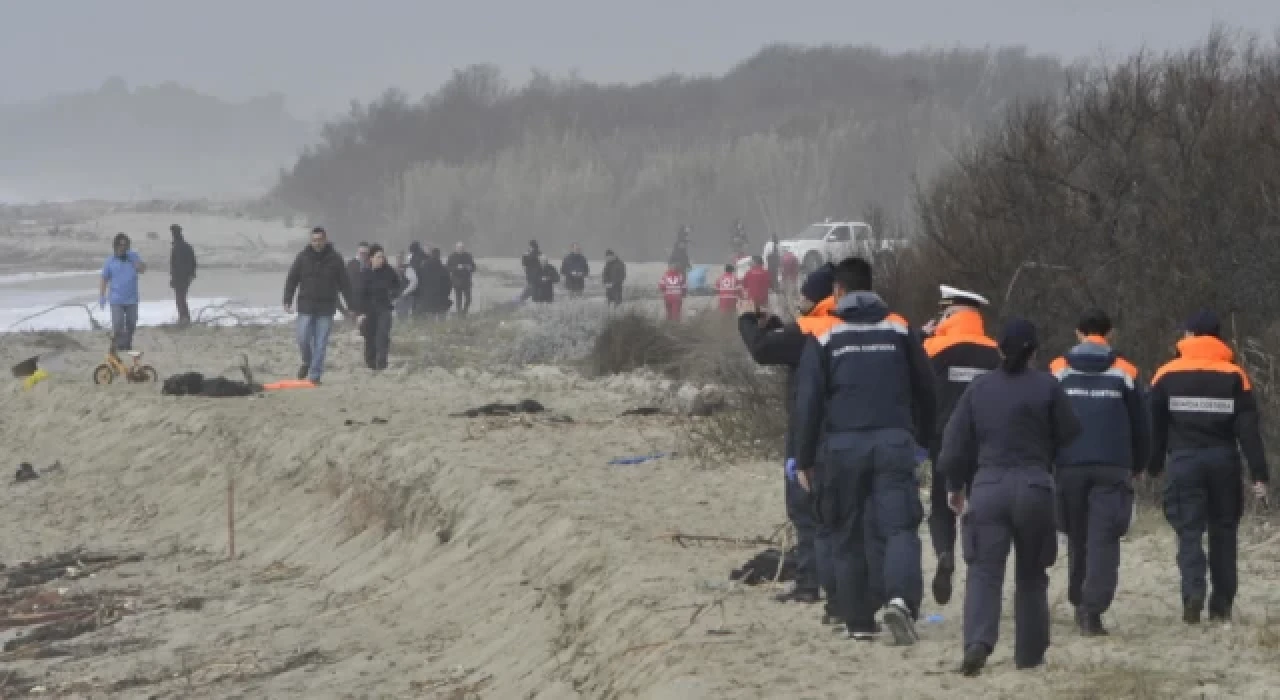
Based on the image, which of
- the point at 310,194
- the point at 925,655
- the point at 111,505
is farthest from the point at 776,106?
the point at 925,655

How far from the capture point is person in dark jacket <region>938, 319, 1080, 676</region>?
884 centimetres

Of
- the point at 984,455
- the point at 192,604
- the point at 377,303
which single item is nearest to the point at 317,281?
the point at 377,303

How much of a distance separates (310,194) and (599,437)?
101 m

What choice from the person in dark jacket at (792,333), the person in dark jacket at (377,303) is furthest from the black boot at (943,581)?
the person in dark jacket at (377,303)

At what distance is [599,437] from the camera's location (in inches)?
703

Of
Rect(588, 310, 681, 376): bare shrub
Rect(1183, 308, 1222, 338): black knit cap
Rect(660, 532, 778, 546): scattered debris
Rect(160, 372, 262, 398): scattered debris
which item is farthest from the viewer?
Rect(588, 310, 681, 376): bare shrub

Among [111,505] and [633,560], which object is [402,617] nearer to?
[633,560]

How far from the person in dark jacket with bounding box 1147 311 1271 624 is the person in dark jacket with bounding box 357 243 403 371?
14.9 m

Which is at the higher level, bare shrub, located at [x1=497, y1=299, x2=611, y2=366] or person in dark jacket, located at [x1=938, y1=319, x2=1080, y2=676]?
person in dark jacket, located at [x1=938, y1=319, x2=1080, y2=676]

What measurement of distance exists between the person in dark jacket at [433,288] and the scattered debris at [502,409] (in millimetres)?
15704

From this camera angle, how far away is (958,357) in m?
10.6

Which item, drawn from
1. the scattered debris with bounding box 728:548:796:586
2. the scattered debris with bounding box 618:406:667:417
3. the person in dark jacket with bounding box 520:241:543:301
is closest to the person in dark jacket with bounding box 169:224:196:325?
the person in dark jacket with bounding box 520:241:543:301

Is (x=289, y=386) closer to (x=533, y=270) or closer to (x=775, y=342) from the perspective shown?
(x=775, y=342)

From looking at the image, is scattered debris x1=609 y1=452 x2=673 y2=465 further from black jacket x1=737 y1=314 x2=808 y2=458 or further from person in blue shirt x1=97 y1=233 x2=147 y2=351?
person in blue shirt x1=97 y1=233 x2=147 y2=351
